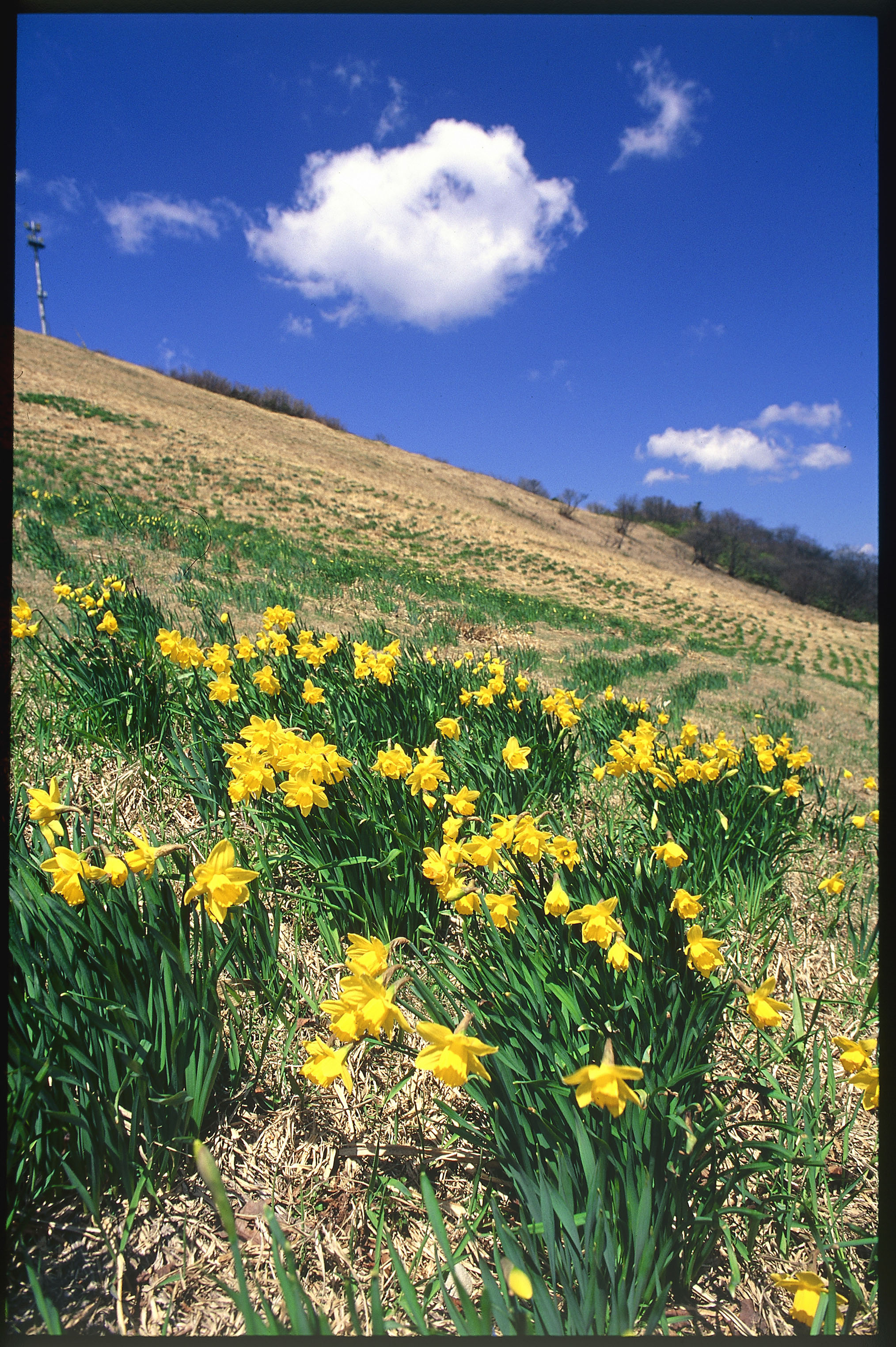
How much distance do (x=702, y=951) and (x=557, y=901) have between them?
0.35 m

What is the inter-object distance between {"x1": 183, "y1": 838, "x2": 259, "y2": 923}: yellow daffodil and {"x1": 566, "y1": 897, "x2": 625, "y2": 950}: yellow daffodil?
2.58 ft

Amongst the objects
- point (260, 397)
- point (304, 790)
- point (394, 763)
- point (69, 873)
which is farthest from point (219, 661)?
point (260, 397)

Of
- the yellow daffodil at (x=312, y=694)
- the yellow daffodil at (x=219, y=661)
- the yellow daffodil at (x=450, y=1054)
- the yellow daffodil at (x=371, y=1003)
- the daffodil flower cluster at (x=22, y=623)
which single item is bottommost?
the yellow daffodil at (x=450, y=1054)

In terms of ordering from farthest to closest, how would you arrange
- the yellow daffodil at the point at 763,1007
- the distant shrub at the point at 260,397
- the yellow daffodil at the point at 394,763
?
the distant shrub at the point at 260,397 < the yellow daffodil at the point at 394,763 < the yellow daffodil at the point at 763,1007

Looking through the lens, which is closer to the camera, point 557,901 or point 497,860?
point 557,901

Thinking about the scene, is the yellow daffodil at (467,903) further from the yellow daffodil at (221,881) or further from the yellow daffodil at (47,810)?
the yellow daffodil at (47,810)

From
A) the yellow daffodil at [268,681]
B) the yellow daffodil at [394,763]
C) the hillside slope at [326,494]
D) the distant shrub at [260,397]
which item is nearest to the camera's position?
the yellow daffodil at [394,763]

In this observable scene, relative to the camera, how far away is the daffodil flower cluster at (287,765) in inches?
68.9

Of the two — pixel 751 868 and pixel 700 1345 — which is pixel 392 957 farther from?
pixel 751 868

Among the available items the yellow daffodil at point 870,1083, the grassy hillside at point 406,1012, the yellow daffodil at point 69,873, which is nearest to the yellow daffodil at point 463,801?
the grassy hillside at point 406,1012

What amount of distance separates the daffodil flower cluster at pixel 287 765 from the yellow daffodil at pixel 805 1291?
1.45 metres

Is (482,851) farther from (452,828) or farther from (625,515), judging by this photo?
(625,515)

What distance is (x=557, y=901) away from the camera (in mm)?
1475

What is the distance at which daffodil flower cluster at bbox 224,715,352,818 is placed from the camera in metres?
1.75
